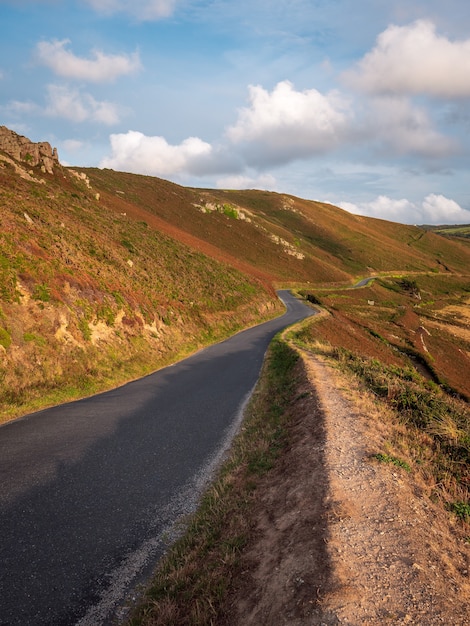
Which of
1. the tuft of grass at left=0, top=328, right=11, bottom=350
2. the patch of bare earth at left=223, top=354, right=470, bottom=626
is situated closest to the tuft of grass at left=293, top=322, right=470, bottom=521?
the patch of bare earth at left=223, top=354, right=470, bottom=626

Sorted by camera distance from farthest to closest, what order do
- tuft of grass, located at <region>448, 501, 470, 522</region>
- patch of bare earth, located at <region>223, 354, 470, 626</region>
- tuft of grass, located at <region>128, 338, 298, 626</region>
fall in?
1. tuft of grass, located at <region>448, 501, 470, 522</region>
2. tuft of grass, located at <region>128, 338, 298, 626</region>
3. patch of bare earth, located at <region>223, 354, 470, 626</region>

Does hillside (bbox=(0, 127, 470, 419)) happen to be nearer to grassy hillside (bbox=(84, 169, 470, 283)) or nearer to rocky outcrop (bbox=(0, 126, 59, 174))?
rocky outcrop (bbox=(0, 126, 59, 174))

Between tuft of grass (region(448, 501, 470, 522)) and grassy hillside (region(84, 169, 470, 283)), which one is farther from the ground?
grassy hillside (region(84, 169, 470, 283))

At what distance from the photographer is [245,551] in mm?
7070

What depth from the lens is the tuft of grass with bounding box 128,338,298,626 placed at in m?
6.02

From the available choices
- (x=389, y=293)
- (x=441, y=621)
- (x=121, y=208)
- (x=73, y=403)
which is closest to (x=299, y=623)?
(x=441, y=621)

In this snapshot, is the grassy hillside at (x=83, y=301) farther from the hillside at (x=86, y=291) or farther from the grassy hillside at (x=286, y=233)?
the grassy hillside at (x=286, y=233)

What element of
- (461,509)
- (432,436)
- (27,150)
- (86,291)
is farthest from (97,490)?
(27,150)

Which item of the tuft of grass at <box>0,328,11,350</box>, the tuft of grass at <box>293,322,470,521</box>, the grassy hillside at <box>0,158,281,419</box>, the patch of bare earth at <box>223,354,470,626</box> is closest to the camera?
the patch of bare earth at <box>223,354,470,626</box>

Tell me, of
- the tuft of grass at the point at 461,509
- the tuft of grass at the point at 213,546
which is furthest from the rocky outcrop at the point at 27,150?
the tuft of grass at the point at 461,509

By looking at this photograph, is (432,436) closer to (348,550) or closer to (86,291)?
(348,550)

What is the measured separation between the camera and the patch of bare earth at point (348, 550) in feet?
16.7

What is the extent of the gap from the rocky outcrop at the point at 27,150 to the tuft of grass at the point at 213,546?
42.5 metres

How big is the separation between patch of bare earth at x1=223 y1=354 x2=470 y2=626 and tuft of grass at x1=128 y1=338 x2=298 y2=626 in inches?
14.5
